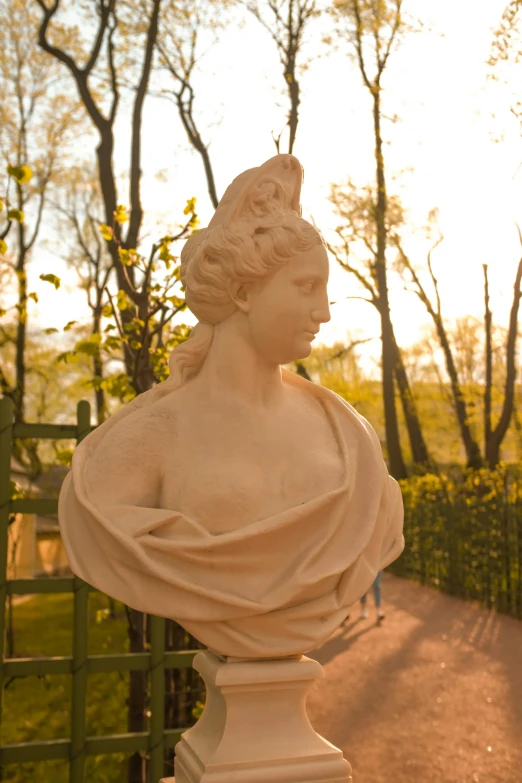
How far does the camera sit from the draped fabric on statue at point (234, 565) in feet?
7.48

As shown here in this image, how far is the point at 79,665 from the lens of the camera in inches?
144

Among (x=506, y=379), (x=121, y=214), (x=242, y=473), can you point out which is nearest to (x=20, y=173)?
(x=121, y=214)

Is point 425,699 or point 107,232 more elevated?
point 107,232

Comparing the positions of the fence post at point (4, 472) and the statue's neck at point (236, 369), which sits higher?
the statue's neck at point (236, 369)

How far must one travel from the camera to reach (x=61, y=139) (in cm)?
1352

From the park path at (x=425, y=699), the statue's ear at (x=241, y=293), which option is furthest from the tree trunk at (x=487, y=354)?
the statue's ear at (x=241, y=293)

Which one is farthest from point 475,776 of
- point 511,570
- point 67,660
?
point 511,570

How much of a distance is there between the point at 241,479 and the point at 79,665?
1809 mm

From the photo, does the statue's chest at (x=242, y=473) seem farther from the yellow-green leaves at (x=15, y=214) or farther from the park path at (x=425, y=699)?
the park path at (x=425, y=699)

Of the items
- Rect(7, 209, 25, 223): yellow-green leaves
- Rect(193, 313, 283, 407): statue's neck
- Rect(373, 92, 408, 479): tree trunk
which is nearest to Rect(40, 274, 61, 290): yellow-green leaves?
Rect(7, 209, 25, 223): yellow-green leaves

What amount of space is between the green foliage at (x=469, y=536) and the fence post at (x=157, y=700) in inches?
277

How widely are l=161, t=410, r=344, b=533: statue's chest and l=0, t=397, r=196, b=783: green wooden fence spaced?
134 centimetres

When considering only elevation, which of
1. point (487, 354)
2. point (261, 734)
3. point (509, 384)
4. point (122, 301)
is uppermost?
point (487, 354)

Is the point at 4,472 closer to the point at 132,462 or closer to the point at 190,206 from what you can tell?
the point at 132,462
